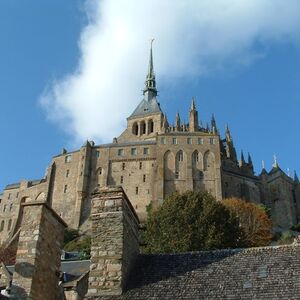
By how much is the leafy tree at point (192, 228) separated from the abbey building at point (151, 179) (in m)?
38.5

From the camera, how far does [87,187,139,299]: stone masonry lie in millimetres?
11758

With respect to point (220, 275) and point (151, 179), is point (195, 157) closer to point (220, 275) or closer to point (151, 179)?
point (151, 179)

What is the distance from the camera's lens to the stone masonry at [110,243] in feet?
38.6

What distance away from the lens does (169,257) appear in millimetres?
12906

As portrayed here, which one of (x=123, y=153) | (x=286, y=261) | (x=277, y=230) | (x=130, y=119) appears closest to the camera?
(x=286, y=261)

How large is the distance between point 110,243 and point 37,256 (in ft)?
5.54

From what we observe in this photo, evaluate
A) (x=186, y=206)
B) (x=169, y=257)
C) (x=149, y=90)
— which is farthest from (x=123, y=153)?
(x=169, y=257)

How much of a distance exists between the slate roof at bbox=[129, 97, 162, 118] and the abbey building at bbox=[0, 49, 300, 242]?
67.4 feet

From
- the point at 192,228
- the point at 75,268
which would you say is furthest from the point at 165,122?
the point at 75,268

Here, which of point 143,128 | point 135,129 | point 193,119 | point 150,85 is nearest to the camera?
point 193,119

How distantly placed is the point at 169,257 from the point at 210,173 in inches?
3125

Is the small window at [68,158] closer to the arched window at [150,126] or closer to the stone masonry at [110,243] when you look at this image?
the arched window at [150,126]

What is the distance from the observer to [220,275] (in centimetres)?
1165

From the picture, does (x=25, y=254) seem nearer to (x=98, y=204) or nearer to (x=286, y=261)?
(x=98, y=204)
